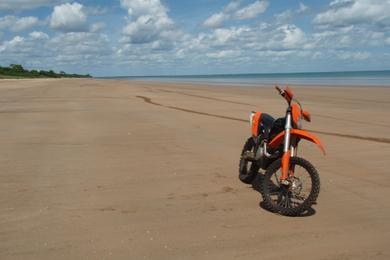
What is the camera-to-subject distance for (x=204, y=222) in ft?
16.5

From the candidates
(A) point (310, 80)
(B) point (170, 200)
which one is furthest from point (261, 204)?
(A) point (310, 80)

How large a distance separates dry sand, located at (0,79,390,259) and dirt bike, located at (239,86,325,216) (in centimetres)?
20

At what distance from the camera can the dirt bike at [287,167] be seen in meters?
5.32

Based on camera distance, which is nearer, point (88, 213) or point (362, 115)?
point (88, 213)

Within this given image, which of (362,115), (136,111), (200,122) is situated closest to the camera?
(200,122)

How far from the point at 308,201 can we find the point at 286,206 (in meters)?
0.28

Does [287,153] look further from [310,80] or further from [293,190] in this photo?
[310,80]

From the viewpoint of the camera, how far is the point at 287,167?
539 cm

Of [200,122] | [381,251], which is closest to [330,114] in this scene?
[200,122]

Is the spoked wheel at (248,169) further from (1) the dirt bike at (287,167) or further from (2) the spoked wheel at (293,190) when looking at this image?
(2) the spoked wheel at (293,190)

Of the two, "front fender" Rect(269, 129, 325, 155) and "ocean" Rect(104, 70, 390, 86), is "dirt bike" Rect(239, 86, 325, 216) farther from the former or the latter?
"ocean" Rect(104, 70, 390, 86)

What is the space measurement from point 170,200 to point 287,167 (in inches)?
55.5

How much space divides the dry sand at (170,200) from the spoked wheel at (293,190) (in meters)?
0.13

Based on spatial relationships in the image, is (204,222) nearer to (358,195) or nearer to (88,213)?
(88,213)
